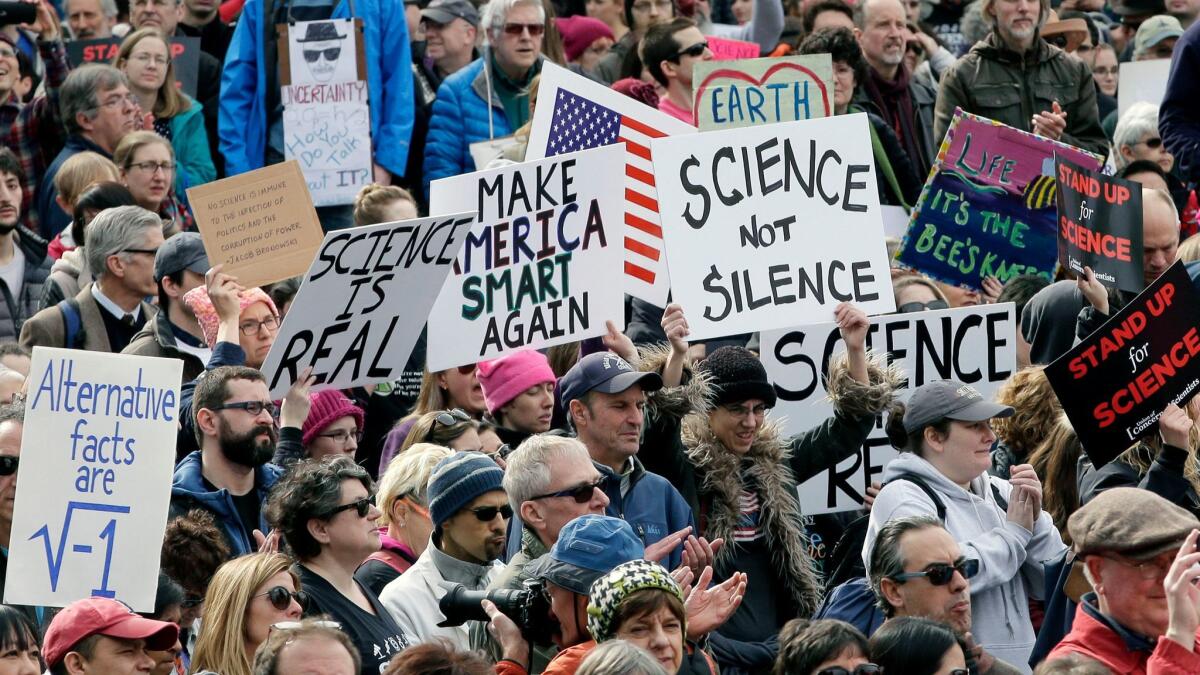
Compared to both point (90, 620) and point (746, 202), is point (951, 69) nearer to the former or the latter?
point (746, 202)

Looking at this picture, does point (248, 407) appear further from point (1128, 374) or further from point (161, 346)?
point (1128, 374)

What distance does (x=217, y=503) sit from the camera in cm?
793

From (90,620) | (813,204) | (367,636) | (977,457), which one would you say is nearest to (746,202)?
(813,204)

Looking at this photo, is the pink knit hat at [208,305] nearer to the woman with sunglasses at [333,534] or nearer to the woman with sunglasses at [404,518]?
the woman with sunglasses at [404,518]

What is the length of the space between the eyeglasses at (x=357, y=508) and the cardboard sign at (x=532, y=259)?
202 centimetres

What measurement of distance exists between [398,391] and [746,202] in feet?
6.31

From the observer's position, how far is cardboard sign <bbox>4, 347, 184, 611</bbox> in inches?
282

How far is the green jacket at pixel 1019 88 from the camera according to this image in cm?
1233

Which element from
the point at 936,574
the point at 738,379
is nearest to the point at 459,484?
the point at 738,379

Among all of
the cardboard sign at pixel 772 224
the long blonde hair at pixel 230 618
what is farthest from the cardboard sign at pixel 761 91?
the long blonde hair at pixel 230 618

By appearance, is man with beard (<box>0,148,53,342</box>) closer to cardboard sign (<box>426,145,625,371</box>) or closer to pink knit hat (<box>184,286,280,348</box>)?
pink knit hat (<box>184,286,280,348</box>)

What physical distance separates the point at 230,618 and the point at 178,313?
9.83ft

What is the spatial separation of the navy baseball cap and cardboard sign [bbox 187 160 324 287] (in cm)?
212

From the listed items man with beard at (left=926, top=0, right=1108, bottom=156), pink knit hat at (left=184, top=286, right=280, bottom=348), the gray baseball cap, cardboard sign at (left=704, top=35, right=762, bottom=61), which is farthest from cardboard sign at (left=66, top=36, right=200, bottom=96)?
the gray baseball cap
